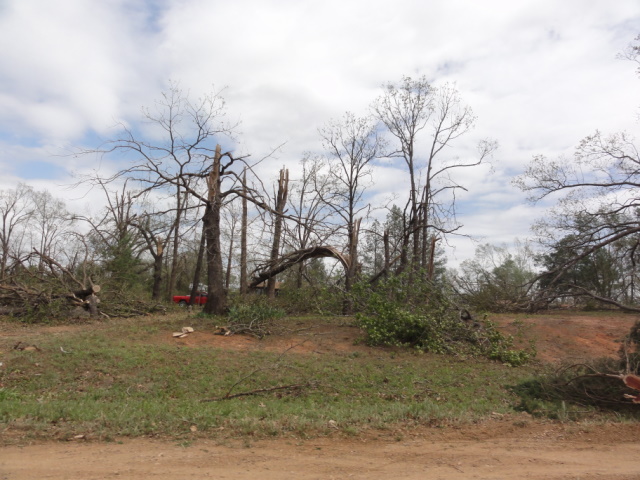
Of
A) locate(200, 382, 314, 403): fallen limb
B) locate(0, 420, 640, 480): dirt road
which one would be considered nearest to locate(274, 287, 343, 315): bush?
locate(200, 382, 314, 403): fallen limb

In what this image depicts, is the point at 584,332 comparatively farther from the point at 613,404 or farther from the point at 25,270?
the point at 25,270

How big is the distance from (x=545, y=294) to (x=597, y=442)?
5226 mm

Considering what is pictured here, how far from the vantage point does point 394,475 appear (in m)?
4.46

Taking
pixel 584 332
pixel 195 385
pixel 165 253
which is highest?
pixel 165 253

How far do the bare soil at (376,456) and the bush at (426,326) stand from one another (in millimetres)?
6070

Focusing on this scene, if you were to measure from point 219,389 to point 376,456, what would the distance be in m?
4.56

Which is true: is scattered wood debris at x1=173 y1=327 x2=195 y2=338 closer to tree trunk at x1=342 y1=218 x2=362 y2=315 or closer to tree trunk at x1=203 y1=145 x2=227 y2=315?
tree trunk at x1=203 y1=145 x2=227 y2=315

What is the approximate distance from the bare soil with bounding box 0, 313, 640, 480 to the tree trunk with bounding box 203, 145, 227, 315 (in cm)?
1086

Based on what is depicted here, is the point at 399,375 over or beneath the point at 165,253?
beneath

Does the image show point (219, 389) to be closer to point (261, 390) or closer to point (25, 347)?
point (261, 390)

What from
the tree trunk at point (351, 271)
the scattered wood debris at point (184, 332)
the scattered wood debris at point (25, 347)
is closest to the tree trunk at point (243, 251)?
the tree trunk at point (351, 271)

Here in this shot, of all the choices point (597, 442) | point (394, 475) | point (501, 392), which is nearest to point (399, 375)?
point (501, 392)

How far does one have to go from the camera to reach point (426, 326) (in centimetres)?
1319

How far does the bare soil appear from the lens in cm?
441
